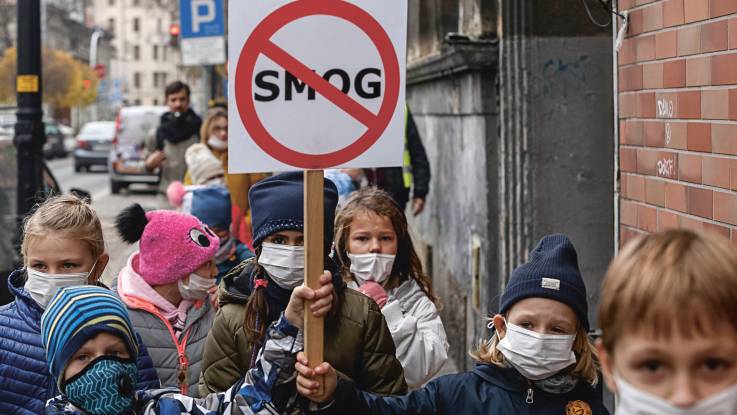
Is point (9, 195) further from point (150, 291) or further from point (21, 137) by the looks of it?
point (150, 291)

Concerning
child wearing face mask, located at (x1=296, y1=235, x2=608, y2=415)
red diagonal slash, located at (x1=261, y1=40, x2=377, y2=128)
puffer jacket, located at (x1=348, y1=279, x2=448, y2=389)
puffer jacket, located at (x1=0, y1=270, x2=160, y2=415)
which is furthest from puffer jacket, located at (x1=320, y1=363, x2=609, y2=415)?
puffer jacket, located at (x1=348, y1=279, x2=448, y2=389)

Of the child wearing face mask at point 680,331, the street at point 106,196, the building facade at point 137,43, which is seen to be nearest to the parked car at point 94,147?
the street at point 106,196

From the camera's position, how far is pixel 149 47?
5492 inches

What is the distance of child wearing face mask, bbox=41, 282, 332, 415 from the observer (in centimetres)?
315

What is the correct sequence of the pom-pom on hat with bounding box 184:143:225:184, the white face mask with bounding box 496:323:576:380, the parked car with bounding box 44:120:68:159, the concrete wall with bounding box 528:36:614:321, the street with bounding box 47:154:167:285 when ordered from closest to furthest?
the white face mask with bounding box 496:323:576:380 → the concrete wall with bounding box 528:36:614:321 → the pom-pom on hat with bounding box 184:143:225:184 → the street with bounding box 47:154:167:285 → the parked car with bounding box 44:120:68:159

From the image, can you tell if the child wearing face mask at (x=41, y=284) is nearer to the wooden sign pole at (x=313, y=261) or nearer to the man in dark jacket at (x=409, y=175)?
the wooden sign pole at (x=313, y=261)

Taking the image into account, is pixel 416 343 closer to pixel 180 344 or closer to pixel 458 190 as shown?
pixel 180 344

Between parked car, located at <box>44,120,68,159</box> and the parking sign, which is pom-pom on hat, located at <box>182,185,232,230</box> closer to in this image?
the parking sign

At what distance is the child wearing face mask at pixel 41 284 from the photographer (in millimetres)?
3766

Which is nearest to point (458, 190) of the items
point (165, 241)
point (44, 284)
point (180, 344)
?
point (165, 241)

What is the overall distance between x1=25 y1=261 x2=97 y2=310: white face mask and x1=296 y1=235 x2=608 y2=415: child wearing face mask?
1249mm

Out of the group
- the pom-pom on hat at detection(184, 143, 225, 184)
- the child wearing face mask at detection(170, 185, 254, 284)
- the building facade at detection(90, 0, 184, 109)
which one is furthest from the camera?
the building facade at detection(90, 0, 184, 109)

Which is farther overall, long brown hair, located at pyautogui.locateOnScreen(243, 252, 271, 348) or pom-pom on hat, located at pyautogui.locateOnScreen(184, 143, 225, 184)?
pom-pom on hat, located at pyautogui.locateOnScreen(184, 143, 225, 184)

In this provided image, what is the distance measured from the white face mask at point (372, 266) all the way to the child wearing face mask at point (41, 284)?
1049mm
